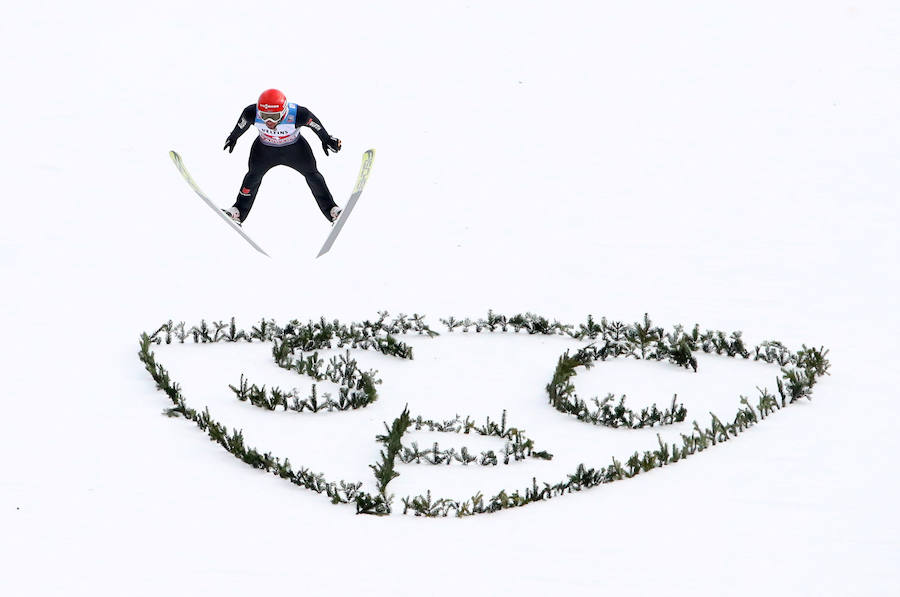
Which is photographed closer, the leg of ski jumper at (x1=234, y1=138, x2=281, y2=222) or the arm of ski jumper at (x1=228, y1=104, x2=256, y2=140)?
the arm of ski jumper at (x1=228, y1=104, x2=256, y2=140)

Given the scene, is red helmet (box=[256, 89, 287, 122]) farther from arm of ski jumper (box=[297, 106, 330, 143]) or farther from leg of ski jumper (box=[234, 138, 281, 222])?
leg of ski jumper (box=[234, 138, 281, 222])

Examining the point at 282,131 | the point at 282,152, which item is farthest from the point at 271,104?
the point at 282,152

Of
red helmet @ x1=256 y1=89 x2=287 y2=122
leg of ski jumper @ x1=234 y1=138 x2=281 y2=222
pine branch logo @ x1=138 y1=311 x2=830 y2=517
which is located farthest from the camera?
leg of ski jumper @ x1=234 y1=138 x2=281 y2=222

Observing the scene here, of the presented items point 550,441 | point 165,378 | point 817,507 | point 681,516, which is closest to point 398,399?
point 550,441

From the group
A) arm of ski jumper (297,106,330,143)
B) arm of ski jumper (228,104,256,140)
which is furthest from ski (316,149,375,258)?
arm of ski jumper (228,104,256,140)

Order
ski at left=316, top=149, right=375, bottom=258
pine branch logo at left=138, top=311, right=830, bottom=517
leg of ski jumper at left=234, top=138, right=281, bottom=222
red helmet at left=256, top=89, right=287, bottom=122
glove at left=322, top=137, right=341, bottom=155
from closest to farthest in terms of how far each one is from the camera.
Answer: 1. pine branch logo at left=138, top=311, right=830, bottom=517
2. red helmet at left=256, top=89, right=287, bottom=122
3. glove at left=322, top=137, right=341, bottom=155
4. ski at left=316, top=149, right=375, bottom=258
5. leg of ski jumper at left=234, top=138, right=281, bottom=222

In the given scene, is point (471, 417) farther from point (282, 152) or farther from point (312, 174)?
point (282, 152)

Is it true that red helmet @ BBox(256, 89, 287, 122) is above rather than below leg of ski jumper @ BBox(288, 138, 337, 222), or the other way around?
above

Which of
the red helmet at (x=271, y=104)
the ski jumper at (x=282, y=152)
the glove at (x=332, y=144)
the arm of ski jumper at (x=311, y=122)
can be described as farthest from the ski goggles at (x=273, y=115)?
the glove at (x=332, y=144)

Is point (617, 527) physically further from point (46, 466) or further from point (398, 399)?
point (46, 466)
